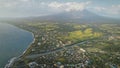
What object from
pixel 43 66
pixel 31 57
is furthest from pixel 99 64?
pixel 31 57

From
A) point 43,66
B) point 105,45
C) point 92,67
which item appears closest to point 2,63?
point 43,66

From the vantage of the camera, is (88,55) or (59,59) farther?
(88,55)

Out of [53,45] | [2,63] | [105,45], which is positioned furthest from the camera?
[105,45]

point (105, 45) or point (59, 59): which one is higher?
point (59, 59)

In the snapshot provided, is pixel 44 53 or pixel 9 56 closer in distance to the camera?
pixel 9 56

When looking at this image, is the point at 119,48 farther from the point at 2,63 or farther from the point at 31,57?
the point at 2,63

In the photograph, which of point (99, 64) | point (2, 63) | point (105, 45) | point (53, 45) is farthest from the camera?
point (105, 45)

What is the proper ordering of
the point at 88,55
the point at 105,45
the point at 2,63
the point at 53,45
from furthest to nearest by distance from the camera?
1. the point at 105,45
2. the point at 53,45
3. the point at 88,55
4. the point at 2,63

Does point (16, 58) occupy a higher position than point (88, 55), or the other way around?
point (16, 58)

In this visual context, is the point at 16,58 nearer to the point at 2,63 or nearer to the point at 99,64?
the point at 2,63
